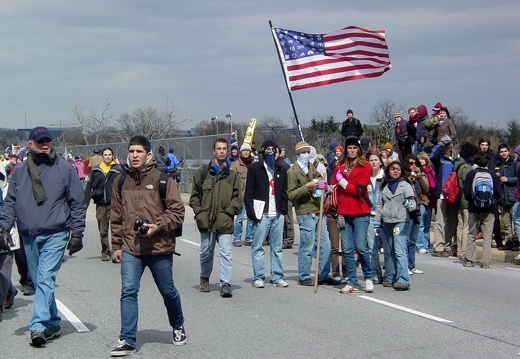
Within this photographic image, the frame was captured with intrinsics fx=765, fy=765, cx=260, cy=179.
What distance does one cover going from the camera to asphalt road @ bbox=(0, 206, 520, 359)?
746cm

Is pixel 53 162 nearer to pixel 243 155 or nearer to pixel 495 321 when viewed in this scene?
pixel 495 321

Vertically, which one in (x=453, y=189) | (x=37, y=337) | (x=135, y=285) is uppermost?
(x=453, y=189)

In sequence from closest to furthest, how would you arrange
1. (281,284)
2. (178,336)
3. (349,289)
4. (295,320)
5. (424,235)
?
(178,336) < (295,320) < (349,289) < (281,284) < (424,235)

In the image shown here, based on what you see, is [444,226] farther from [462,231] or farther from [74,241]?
[74,241]

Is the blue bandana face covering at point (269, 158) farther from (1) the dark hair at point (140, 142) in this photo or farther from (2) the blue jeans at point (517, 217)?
(2) the blue jeans at point (517, 217)

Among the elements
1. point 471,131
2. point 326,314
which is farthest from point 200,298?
point 471,131

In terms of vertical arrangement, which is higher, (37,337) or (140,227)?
(140,227)

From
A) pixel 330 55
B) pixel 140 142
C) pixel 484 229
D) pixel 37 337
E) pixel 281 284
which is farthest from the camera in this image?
pixel 330 55

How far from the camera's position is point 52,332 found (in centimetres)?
789

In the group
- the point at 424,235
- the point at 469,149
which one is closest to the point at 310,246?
the point at 469,149

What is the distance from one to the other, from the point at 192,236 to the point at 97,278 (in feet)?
21.3

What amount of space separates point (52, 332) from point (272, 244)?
13.8 feet

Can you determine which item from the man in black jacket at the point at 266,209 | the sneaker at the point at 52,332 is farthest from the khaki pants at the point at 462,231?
the sneaker at the point at 52,332

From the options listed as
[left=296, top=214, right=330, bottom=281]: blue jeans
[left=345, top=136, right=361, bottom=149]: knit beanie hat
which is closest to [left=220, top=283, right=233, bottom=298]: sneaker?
[left=296, top=214, right=330, bottom=281]: blue jeans
